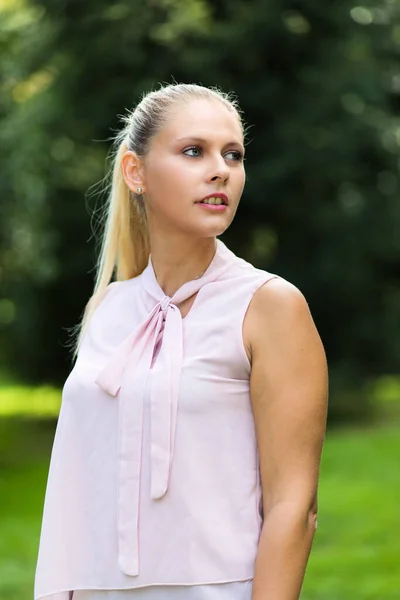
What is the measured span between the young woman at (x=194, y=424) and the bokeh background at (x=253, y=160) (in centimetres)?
900

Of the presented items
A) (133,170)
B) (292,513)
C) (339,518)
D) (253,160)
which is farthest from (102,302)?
(253,160)

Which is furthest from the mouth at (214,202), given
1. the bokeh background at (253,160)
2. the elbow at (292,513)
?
the bokeh background at (253,160)

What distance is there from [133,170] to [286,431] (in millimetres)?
703

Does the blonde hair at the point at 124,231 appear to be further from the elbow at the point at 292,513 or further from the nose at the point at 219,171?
the elbow at the point at 292,513

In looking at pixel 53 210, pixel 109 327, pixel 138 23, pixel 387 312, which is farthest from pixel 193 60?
pixel 109 327

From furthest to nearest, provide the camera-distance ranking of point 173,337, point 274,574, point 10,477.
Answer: point 10,477
point 173,337
point 274,574

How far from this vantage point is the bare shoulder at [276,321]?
2207 millimetres

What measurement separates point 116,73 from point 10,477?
5.20 m

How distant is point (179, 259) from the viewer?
98.0 inches

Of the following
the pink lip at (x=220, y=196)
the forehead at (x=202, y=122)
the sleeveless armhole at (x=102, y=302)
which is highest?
the forehead at (x=202, y=122)

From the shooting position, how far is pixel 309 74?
48.2 ft

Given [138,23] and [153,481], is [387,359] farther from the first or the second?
[153,481]

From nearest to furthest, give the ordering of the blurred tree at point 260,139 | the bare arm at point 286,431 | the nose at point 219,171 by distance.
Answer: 1. the bare arm at point 286,431
2. the nose at point 219,171
3. the blurred tree at point 260,139

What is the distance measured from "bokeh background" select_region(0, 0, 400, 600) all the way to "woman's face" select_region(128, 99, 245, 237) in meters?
9.09
